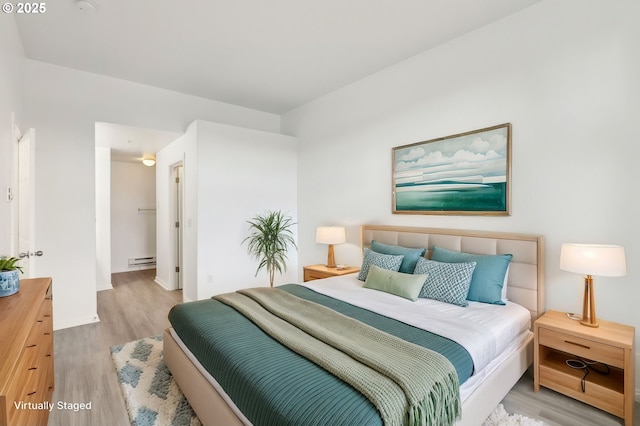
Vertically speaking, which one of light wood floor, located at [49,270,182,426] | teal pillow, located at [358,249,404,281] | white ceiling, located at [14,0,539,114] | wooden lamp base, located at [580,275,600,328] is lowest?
light wood floor, located at [49,270,182,426]

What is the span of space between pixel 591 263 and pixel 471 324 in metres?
0.88

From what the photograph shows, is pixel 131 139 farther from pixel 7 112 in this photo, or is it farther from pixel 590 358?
pixel 590 358

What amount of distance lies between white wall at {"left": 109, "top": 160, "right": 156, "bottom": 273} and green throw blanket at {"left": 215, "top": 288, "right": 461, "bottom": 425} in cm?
582

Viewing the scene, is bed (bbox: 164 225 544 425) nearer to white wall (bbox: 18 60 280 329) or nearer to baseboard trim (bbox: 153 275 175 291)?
white wall (bbox: 18 60 280 329)

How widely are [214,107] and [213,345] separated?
3916 millimetres

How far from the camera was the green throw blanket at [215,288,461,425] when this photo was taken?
4.20 ft

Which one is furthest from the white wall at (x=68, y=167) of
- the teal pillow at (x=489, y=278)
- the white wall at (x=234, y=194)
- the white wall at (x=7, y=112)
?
the teal pillow at (x=489, y=278)

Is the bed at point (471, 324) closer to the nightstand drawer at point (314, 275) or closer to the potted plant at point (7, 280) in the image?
the nightstand drawer at point (314, 275)

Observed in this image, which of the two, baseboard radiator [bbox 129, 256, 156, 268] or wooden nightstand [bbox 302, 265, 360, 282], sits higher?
wooden nightstand [bbox 302, 265, 360, 282]

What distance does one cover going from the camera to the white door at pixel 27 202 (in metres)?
2.63

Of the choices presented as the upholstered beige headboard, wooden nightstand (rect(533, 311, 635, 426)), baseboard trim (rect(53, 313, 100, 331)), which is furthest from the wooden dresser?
the upholstered beige headboard

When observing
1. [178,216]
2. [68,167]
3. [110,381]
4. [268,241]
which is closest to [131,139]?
[68,167]

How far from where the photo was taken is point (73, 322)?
3.63 metres

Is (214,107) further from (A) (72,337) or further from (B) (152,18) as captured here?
(A) (72,337)
